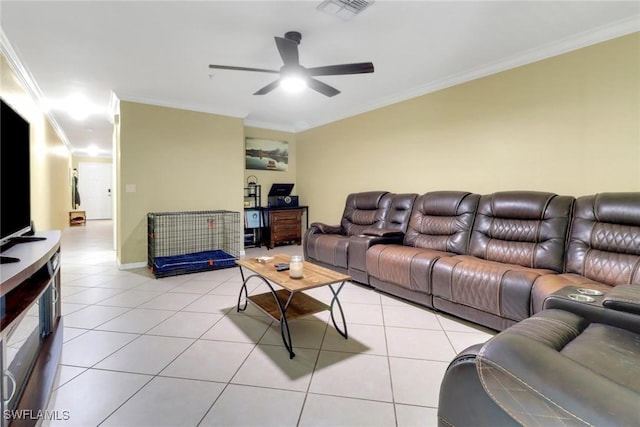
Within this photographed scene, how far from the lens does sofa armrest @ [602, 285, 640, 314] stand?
108 cm

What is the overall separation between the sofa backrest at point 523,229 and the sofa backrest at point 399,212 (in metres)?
0.88

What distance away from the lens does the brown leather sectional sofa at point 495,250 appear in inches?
85.0

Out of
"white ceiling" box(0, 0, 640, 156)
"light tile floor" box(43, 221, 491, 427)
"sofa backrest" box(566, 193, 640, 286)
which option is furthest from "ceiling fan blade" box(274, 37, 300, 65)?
"sofa backrest" box(566, 193, 640, 286)

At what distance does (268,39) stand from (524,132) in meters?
2.72

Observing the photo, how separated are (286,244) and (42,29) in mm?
4502

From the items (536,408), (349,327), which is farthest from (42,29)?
(536,408)

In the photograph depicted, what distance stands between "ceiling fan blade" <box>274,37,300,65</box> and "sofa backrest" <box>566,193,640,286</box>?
105 inches

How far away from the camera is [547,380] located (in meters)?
0.67

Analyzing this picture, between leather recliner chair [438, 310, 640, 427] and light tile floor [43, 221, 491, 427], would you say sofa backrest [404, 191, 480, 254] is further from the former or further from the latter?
leather recliner chair [438, 310, 640, 427]

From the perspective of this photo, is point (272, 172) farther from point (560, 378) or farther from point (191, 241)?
point (560, 378)

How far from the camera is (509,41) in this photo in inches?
110

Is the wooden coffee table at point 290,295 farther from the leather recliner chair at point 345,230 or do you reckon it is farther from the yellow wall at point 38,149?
the yellow wall at point 38,149

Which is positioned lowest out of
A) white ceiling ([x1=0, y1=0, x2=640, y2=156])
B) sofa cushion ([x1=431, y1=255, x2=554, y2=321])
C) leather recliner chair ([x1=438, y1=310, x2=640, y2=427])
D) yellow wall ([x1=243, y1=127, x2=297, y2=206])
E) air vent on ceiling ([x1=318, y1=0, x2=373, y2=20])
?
sofa cushion ([x1=431, y1=255, x2=554, y2=321])

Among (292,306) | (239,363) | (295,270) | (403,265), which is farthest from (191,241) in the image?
(403,265)
